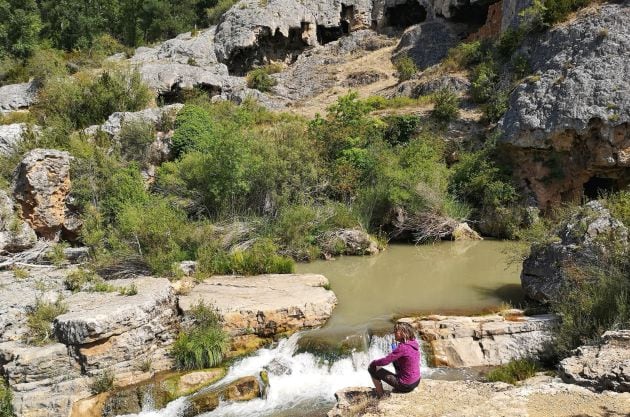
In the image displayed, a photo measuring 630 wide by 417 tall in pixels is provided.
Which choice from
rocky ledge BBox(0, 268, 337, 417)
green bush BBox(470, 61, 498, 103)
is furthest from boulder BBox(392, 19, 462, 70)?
rocky ledge BBox(0, 268, 337, 417)

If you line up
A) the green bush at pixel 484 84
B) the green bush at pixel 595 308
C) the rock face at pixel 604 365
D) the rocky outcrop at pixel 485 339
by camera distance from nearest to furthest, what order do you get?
the rock face at pixel 604 365 → the green bush at pixel 595 308 → the rocky outcrop at pixel 485 339 → the green bush at pixel 484 84

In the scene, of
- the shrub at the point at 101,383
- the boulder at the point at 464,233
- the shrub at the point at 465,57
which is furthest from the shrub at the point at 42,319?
the shrub at the point at 465,57

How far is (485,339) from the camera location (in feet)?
30.8

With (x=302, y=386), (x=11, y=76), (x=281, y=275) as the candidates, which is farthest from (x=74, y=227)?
(x=11, y=76)

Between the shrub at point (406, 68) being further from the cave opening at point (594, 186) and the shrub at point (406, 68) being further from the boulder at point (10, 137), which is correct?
the boulder at point (10, 137)

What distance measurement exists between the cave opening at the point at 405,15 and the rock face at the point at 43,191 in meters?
28.4

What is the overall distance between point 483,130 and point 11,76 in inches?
1077

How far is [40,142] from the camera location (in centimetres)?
1825

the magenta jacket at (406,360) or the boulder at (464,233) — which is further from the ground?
the magenta jacket at (406,360)

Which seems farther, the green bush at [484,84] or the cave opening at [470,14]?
the cave opening at [470,14]

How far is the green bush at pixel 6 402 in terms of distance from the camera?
8.36 meters

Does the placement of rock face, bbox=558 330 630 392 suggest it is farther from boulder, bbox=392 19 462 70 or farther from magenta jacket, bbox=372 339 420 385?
boulder, bbox=392 19 462 70

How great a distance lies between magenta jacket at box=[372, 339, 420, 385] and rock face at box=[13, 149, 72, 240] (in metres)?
12.9

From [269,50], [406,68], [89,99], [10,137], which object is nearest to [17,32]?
[89,99]
